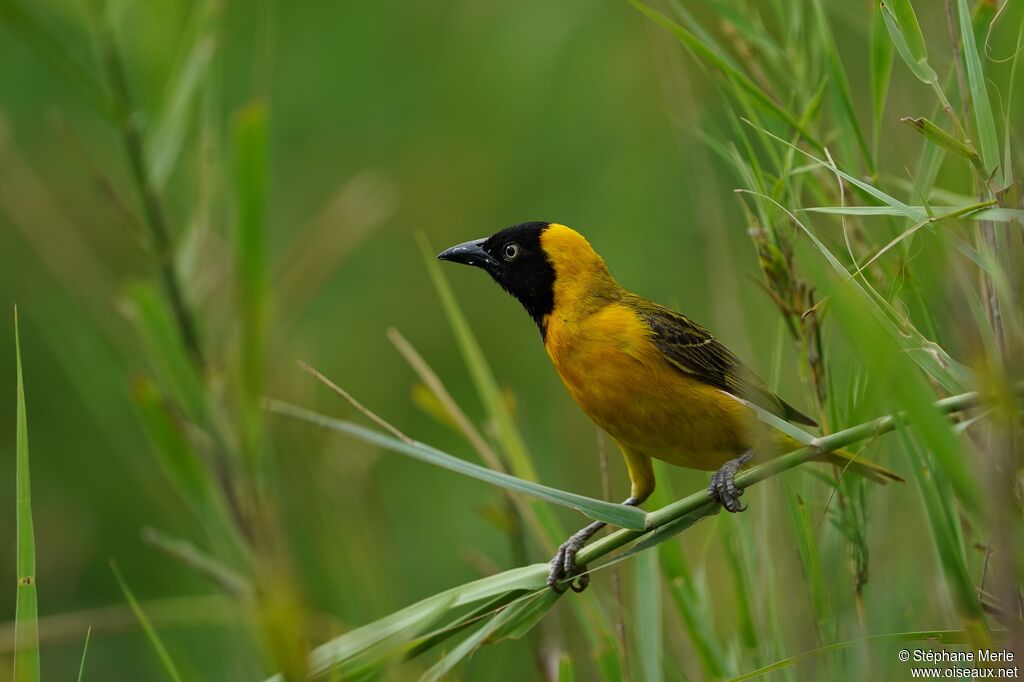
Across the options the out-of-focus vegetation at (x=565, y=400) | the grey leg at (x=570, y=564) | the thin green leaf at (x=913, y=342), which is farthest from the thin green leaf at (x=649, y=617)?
the thin green leaf at (x=913, y=342)

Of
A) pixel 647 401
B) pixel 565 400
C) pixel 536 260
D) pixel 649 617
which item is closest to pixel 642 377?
pixel 647 401

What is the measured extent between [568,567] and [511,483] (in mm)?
341

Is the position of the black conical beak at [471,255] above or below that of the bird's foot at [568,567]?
above

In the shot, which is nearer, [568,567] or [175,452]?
[568,567]

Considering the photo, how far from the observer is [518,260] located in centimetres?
341

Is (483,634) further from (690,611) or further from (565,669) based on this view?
(690,611)

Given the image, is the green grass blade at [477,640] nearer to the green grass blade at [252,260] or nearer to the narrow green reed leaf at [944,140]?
the green grass blade at [252,260]

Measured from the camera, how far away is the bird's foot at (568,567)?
1.99m

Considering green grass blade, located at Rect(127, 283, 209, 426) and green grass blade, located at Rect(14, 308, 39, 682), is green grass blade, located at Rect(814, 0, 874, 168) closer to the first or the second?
green grass blade, located at Rect(127, 283, 209, 426)

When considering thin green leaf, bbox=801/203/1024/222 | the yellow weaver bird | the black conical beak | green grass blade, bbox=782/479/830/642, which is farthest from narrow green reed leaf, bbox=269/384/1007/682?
the black conical beak

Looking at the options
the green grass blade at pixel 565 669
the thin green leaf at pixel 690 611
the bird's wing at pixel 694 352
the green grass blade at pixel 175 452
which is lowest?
the thin green leaf at pixel 690 611

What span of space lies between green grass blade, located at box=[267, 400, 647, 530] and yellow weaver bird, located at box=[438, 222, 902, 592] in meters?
0.63

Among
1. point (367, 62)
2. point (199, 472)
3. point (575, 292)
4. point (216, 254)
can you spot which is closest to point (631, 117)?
point (367, 62)

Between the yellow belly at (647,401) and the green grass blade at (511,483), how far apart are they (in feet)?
2.83
